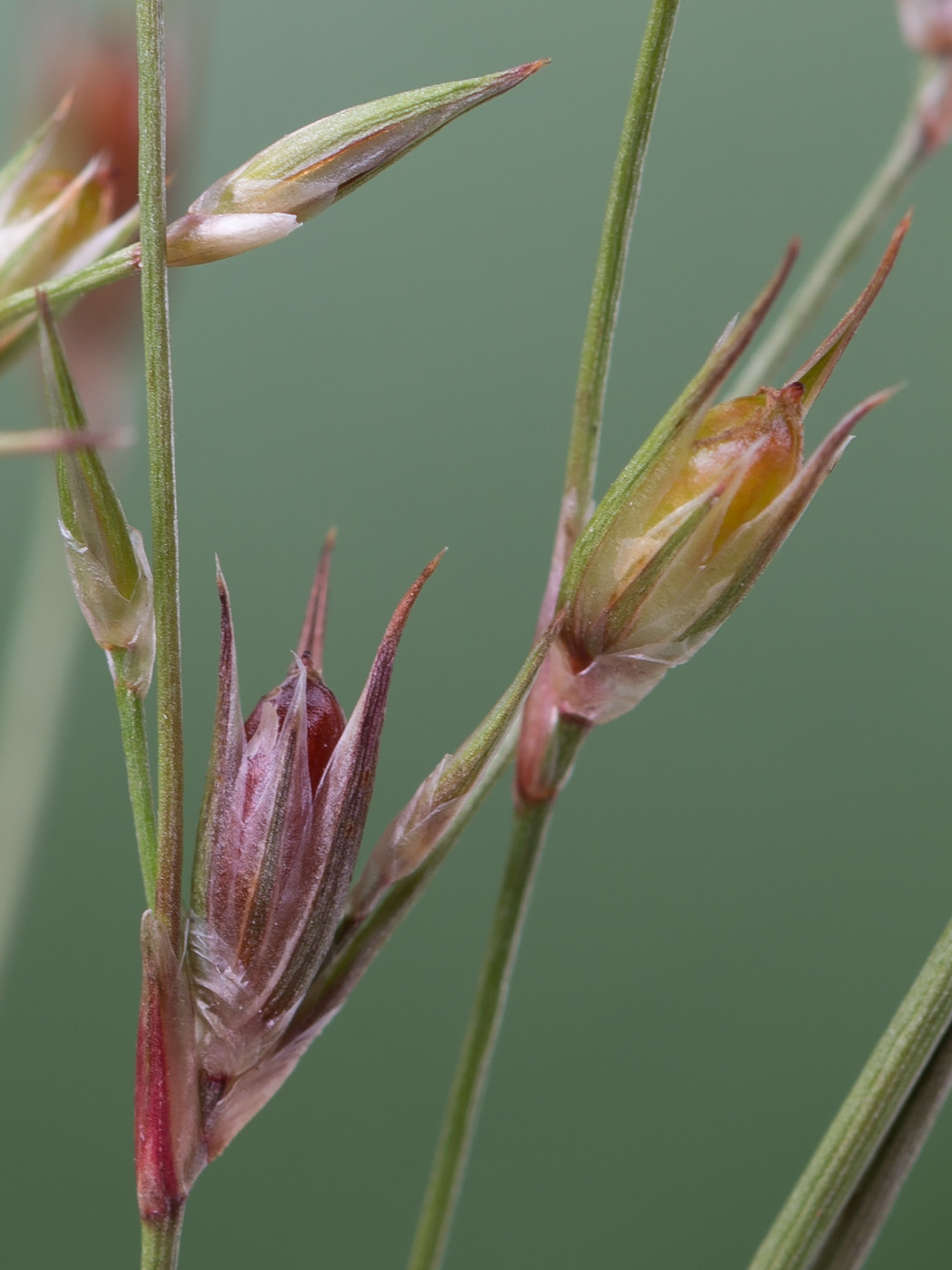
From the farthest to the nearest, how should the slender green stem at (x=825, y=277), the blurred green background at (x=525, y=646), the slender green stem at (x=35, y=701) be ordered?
the blurred green background at (x=525, y=646) → the slender green stem at (x=35, y=701) → the slender green stem at (x=825, y=277)

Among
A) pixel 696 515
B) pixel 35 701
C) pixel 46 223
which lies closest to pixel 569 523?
pixel 696 515

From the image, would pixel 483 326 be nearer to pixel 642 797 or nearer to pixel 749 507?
pixel 642 797

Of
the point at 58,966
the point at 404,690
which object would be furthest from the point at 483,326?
the point at 58,966

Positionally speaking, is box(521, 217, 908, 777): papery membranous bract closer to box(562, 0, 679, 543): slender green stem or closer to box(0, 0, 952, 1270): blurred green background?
box(562, 0, 679, 543): slender green stem

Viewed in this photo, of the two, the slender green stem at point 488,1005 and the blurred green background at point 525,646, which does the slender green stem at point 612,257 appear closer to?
the slender green stem at point 488,1005

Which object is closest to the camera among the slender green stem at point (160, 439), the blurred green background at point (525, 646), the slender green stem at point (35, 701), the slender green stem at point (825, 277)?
the slender green stem at point (160, 439)

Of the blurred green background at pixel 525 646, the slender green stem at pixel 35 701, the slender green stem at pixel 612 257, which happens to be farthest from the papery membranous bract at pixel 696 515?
the blurred green background at pixel 525 646
